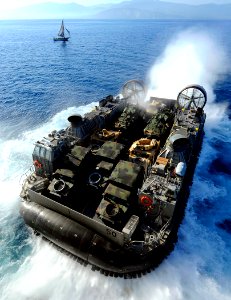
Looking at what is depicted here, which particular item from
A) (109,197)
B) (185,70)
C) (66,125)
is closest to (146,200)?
(109,197)

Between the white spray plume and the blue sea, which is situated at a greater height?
the white spray plume

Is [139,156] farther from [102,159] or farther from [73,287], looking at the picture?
[73,287]

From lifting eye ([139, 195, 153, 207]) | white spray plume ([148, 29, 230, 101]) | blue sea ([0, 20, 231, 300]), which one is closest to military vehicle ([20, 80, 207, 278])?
lifting eye ([139, 195, 153, 207])

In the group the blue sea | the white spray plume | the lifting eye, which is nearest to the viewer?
the blue sea

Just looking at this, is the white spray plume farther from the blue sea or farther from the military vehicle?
the military vehicle

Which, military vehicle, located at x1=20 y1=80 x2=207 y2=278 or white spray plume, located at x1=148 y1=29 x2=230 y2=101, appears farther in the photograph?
white spray plume, located at x1=148 y1=29 x2=230 y2=101

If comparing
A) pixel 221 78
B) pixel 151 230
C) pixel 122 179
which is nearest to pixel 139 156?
pixel 122 179
